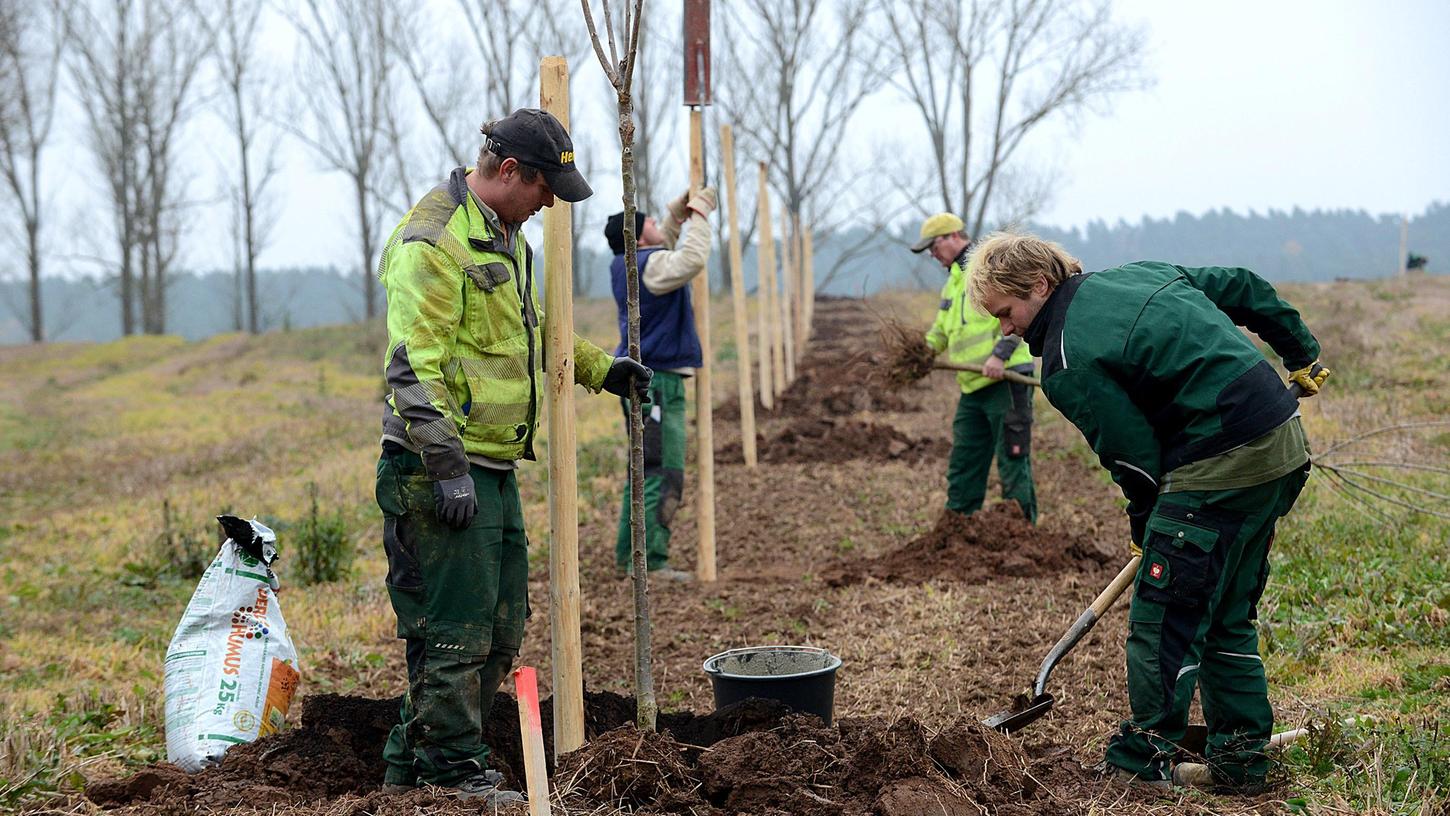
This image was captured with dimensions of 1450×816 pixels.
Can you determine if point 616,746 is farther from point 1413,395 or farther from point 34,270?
point 34,270

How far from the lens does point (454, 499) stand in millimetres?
2939

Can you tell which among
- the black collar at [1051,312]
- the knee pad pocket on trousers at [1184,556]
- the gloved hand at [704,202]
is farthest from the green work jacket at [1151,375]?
the gloved hand at [704,202]

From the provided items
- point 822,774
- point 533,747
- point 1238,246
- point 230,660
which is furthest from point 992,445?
point 1238,246

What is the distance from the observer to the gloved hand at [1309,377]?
141 inches

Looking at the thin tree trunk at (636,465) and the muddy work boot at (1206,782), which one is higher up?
the thin tree trunk at (636,465)

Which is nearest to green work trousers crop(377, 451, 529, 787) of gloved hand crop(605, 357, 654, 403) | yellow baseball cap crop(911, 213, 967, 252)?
gloved hand crop(605, 357, 654, 403)

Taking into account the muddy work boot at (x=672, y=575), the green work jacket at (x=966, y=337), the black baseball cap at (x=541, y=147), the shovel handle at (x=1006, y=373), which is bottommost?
the muddy work boot at (x=672, y=575)

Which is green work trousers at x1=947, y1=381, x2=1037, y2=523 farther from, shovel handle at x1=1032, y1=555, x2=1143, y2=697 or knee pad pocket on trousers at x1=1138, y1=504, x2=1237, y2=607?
knee pad pocket on trousers at x1=1138, y1=504, x2=1237, y2=607

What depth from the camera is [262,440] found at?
15.5 metres

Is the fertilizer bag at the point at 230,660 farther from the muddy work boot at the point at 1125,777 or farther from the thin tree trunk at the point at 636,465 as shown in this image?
the muddy work boot at the point at 1125,777

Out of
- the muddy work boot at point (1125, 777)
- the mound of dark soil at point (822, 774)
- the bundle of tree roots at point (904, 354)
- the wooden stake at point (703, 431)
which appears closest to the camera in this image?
the mound of dark soil at point (822, 774)

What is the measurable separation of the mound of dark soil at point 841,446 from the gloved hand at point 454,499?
7.60 m

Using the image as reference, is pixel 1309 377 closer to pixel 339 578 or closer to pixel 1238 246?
pixel 339 578

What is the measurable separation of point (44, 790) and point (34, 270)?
130 feet
